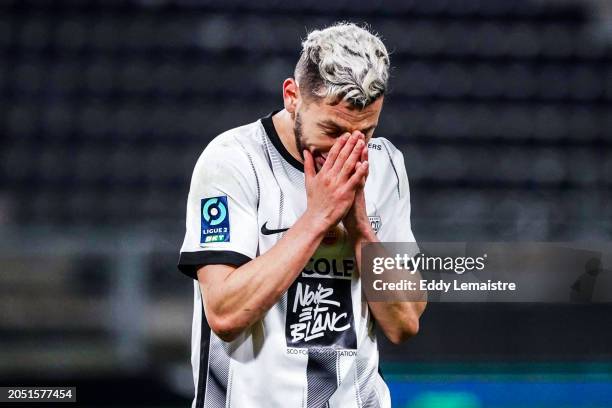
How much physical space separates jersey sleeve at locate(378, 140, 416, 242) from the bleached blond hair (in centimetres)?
20

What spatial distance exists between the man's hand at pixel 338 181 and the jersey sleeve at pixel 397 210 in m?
0.18

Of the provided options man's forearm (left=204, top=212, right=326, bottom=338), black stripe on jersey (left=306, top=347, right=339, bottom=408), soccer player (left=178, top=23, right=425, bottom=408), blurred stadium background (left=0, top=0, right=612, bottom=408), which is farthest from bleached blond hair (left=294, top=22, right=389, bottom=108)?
blurred stadium background (left=0, top=0, right=612, bottom=408)

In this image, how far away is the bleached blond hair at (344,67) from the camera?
4.79 ft

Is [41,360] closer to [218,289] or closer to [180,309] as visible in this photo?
[180,309]

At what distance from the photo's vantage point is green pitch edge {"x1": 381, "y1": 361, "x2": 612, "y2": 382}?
10.0 ft

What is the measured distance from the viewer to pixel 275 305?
1.49 meters

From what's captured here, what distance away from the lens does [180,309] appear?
3.22 meters

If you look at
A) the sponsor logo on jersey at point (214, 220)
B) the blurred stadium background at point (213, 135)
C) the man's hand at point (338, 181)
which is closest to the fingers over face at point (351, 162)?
the man's hand at point (338, 181)

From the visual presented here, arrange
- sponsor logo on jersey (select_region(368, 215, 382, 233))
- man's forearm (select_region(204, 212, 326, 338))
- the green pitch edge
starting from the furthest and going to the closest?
the green pitch edge
sponsor logo on jersey (select_region(368, 215, 382, 233))
man's forearm (select_region(204, 212, 326, 338))

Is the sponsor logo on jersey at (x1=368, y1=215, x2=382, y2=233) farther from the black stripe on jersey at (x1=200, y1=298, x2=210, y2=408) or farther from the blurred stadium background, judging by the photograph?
the blurred stadium background

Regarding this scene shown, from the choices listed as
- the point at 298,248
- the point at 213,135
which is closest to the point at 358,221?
the point at 298,248

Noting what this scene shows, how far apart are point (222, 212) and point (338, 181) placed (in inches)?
7.8

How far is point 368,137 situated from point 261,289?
1.05 feet

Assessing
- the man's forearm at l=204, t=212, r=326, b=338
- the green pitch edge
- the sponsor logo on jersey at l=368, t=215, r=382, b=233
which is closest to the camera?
the man's forearm at l=204, t=212, r=326, b=338
